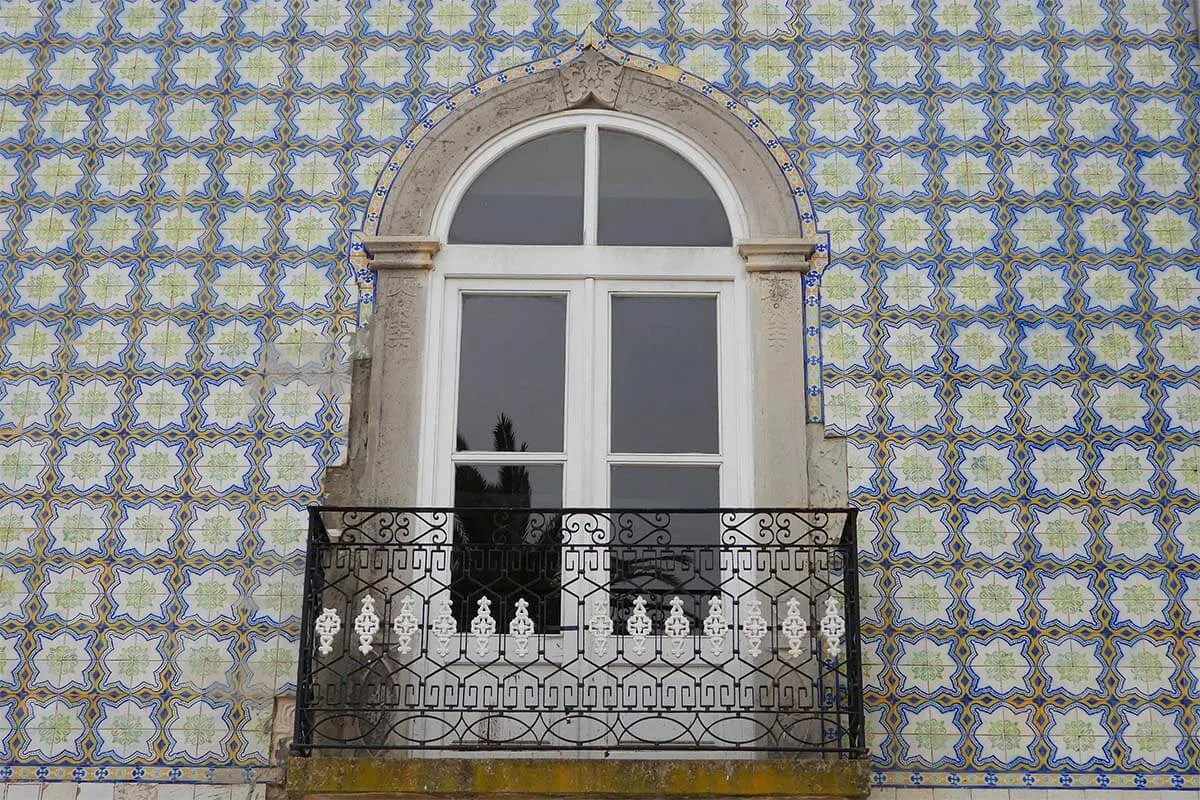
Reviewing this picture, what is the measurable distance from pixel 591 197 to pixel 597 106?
0.45 metres


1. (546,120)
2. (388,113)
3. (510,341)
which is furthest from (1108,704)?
(388,113)

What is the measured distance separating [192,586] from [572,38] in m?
3.01

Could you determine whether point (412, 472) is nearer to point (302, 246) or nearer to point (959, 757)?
point (302, 246)

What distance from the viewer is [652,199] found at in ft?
25.8

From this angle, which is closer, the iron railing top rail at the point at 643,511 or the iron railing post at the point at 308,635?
the iron railing post at the point at 308,635

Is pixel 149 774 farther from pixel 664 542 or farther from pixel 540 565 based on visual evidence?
pixel 664 542

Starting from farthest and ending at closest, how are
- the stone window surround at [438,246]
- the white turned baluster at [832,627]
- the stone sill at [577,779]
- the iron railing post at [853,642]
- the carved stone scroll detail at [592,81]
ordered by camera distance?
the carved stone scroll detail at [592,81] < the stone window surround at [438,246] < the white turned baluster at [832,627] < the iron railing post at [853,642] < the stone sill at [577,779]

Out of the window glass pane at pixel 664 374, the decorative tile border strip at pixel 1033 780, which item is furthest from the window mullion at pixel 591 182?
the decorative tile border strip at pixel 1033 780

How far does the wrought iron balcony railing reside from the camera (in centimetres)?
675

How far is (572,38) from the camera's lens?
8.12 m

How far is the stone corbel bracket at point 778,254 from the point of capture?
7637mm

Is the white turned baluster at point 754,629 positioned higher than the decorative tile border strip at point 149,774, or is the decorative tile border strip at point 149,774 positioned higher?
the white turned baluster at point 754,629

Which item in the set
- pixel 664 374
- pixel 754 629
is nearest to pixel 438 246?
pixel 664 374

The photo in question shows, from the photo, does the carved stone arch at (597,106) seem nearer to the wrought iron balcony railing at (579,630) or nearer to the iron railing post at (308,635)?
the wrought iron balcony railing at (579,630)
